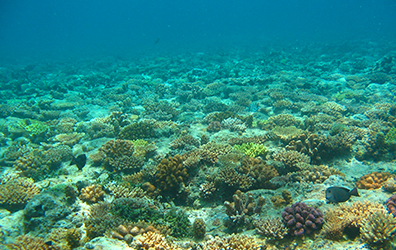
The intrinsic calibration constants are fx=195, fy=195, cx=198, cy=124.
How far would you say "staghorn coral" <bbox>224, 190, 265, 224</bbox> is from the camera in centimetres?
533

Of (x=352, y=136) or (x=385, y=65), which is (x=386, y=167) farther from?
(x=385, y=65)

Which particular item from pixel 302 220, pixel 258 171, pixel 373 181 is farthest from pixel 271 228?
pixel 373 181

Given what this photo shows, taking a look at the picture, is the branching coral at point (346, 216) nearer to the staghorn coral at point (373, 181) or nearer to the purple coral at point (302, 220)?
the purple coral at point (302, 220)

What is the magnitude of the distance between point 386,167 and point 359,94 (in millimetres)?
10750

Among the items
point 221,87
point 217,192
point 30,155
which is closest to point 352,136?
point 217,192

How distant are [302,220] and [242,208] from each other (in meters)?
1.53

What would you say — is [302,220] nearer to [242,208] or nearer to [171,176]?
[242,208]

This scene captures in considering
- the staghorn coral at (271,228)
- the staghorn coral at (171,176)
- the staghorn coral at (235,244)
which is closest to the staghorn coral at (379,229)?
the staghorn coral at (271,228)

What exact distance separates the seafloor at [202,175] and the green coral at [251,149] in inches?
2.2

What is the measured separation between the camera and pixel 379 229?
12.0 feet

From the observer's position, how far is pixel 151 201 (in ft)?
21.2

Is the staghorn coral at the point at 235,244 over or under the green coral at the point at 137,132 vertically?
under

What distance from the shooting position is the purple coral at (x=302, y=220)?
14.4 feet

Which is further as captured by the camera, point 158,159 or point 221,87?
point 221,87
